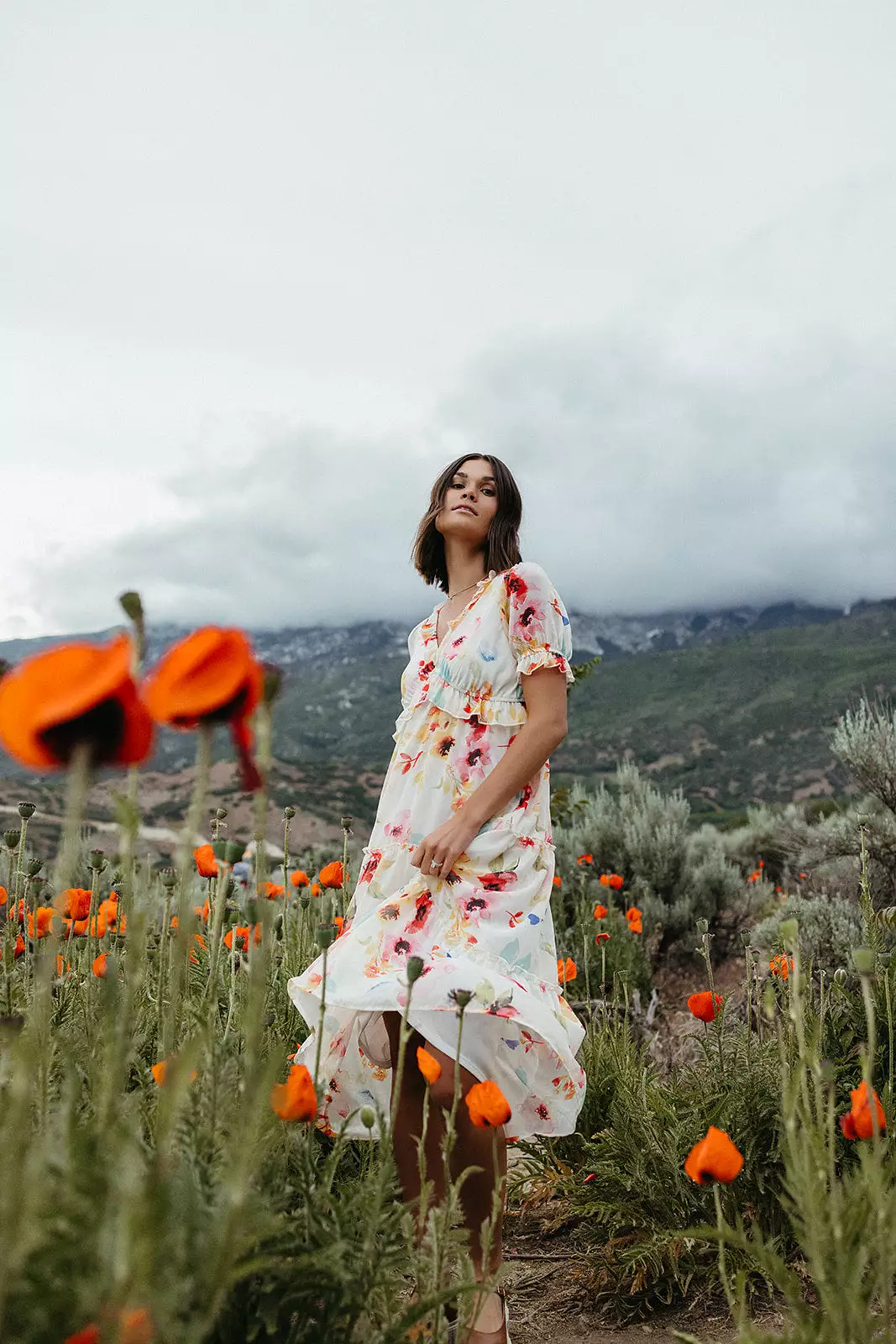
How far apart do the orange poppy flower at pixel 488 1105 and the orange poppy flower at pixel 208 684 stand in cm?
95

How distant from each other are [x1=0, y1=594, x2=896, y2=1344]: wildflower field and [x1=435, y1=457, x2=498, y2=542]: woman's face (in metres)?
1.08

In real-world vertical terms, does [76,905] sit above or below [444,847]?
below

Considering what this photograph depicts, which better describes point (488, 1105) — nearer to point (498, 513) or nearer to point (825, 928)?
point (498, 513)

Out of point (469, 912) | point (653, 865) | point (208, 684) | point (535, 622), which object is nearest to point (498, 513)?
point (535, 622)

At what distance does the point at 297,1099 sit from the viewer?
1287mm

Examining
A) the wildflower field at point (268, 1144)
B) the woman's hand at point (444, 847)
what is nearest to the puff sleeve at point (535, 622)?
the woman's hand at point (444, 847)

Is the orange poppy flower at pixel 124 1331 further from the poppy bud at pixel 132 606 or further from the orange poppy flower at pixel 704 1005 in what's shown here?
the orange poppy flower at pixel 704 1005

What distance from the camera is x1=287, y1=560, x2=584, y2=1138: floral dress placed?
1950 mm

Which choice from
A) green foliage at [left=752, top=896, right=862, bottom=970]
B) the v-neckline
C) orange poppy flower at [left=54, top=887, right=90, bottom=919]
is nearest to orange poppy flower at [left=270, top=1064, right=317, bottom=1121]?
orange poppy flower at [left=54, top=887, right=90, bottom=919]

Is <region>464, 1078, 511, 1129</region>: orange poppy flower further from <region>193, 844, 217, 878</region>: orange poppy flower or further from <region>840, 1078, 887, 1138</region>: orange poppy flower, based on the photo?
<region>193, 844, 217, 878</region>: orange poppy flower

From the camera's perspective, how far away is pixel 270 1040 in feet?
7.82

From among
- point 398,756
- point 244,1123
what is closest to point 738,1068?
point 398,756

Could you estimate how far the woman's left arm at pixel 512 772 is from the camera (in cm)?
212

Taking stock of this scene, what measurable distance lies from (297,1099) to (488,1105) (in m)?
0.37
